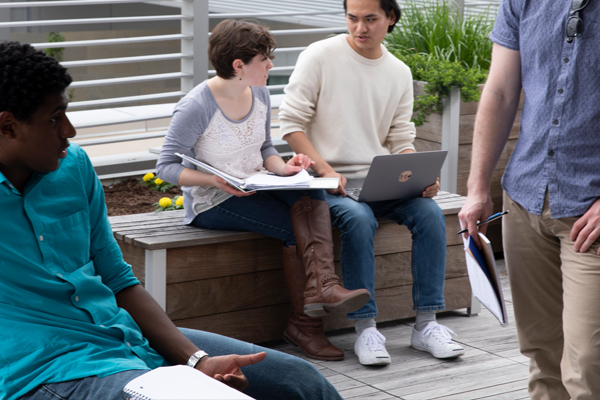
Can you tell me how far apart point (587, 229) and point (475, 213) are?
0.34 m

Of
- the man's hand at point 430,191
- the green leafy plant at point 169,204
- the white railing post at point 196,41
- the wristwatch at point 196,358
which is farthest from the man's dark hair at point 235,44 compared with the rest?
the white railing post at point 196,41

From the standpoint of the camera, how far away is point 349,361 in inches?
122

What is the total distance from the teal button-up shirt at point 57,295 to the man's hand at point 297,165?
1358 mm

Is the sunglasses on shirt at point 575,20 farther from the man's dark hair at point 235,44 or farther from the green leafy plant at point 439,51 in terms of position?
the green leafy plant at point 439,51

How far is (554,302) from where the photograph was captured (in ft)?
6.83

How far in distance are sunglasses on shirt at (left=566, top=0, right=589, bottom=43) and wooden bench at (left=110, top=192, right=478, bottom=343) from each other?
5.32 ft

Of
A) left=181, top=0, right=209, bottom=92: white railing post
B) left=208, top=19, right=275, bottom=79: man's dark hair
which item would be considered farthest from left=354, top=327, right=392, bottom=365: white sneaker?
left=181, top=0, right=209, bottom=92: white railing post

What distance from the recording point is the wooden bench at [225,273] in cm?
298

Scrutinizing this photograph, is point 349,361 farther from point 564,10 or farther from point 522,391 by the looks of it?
point 564,10

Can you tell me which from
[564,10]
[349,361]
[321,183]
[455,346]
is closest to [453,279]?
[455,346]

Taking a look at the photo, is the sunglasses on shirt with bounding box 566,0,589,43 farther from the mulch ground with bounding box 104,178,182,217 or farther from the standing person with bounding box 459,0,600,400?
the mulch ground with bounding box 104,178,182,217

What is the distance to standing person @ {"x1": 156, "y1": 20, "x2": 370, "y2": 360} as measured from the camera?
9.61 feet

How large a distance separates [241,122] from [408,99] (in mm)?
894

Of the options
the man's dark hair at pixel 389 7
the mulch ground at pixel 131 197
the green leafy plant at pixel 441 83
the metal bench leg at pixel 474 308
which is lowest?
the metal bench leg at pixel 474 308
